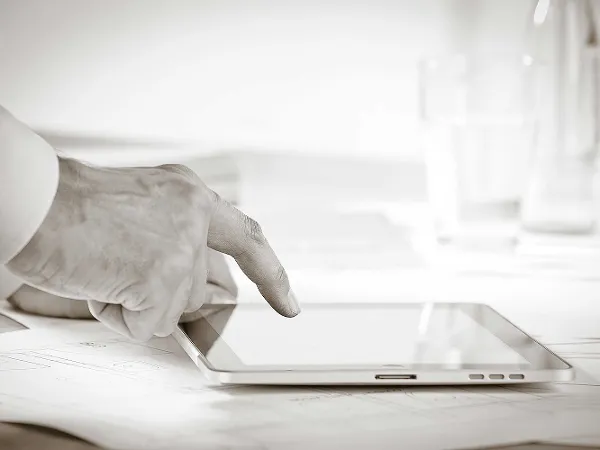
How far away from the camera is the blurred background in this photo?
1210 mm

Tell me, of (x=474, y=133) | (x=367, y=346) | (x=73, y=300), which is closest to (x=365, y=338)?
(x=367, y=346)

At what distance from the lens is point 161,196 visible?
23.5 inches

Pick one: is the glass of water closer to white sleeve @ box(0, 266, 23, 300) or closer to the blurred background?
the blurred background

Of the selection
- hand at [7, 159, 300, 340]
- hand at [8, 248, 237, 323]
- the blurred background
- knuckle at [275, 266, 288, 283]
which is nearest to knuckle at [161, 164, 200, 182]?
hand at [7, 159, 300, 340]

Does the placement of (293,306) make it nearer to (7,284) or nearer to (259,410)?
(259,410)

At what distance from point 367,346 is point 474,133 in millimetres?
576

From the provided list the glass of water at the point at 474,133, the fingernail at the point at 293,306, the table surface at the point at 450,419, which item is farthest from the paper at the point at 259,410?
the glass of water at the point at 474,133

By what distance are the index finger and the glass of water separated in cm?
53

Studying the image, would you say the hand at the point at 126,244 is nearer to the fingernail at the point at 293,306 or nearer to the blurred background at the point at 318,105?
the fingernail at the point at 293,306

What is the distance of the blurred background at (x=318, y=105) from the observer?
1.21 meters

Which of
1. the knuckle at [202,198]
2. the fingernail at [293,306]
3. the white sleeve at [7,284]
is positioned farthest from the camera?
the white sleeve at [7,284]

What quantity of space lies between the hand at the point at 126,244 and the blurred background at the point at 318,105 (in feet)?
1.97

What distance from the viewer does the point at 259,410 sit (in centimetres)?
56

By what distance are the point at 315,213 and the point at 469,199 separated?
256 millimetres
